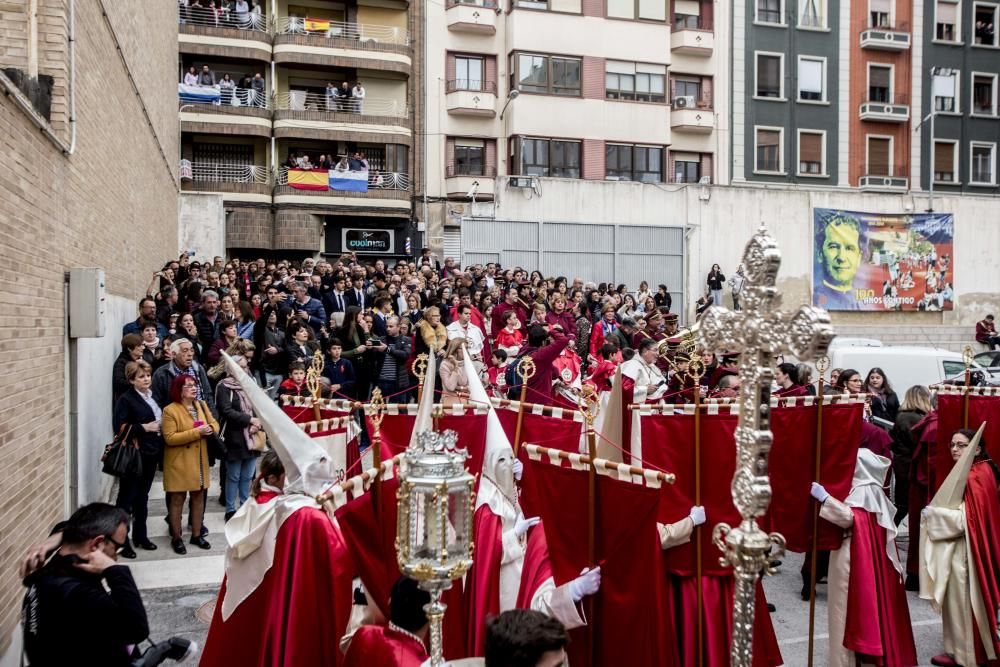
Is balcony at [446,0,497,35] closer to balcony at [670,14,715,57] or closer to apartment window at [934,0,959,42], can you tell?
balcony at [670,14,715,57]

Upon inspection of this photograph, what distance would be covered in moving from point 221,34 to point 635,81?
15232 mm

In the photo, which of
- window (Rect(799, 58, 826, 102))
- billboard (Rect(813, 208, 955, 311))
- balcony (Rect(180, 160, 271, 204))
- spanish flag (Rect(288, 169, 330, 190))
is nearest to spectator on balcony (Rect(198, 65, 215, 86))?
balcony (Rect(180, 160, 271, 204))

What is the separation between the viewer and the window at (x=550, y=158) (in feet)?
105

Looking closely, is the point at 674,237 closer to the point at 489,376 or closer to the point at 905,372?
the point at 905,372

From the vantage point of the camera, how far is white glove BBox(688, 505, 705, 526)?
5.58 meters

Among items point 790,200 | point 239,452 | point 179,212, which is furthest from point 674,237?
point 239,452

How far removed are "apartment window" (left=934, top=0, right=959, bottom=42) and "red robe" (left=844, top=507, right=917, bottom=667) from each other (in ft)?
121

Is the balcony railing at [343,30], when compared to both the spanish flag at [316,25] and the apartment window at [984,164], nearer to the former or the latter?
the spanish flag at [316,25]

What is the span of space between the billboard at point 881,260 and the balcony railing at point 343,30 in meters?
16.6

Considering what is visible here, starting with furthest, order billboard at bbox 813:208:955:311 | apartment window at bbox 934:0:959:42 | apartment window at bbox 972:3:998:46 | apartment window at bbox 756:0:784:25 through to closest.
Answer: apartment window at bbox 972:3:998:46
apartment window at bbox 934:0:959:42
apartment window at bbox 756:0:784:25
billboard at bbox 813:208:955:311

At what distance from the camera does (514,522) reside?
556 centimetres

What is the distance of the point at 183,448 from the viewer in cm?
922

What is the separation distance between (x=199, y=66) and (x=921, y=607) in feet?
100

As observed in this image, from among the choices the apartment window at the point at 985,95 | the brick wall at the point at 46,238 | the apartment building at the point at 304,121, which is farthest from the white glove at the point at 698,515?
the apartment window at the point at 985,95
